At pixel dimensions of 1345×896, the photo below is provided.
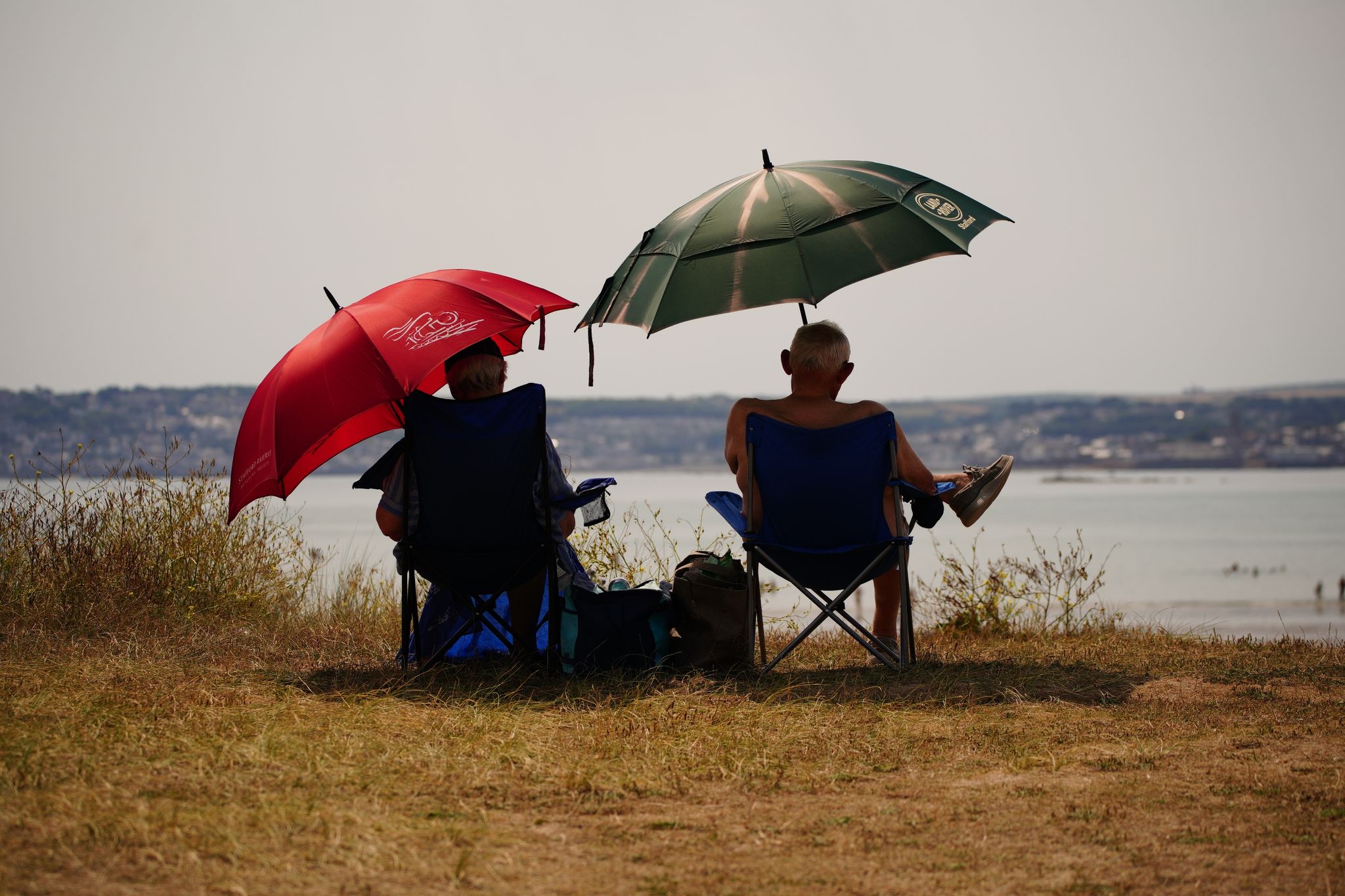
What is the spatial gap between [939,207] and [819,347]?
669mm

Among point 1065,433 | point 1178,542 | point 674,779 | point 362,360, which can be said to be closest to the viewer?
point 674,779

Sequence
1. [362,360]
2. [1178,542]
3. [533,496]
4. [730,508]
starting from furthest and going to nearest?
[1178,542] → [730,508] → [533,496] → [362,360]

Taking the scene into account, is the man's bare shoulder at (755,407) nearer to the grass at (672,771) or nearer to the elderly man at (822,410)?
the elderly man at (822,410)

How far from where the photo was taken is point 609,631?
4094mm

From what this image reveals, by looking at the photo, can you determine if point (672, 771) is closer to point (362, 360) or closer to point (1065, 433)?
point (362, 360)

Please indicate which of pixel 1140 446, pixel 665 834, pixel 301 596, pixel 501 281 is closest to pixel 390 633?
pixel 301 596

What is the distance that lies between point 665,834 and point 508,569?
180 cm

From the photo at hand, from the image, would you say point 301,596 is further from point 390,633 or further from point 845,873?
point 845,873

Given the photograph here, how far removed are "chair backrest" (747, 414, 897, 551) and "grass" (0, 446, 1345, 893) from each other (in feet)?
1.77

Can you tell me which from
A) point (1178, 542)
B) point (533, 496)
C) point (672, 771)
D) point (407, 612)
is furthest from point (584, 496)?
point (1178, 542)

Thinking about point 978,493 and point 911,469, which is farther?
point 978,493

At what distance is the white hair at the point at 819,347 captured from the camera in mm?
4113

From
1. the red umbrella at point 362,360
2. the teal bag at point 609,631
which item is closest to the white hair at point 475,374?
the red umbrella at point 362,360

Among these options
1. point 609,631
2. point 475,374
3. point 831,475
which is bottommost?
point 609,631
